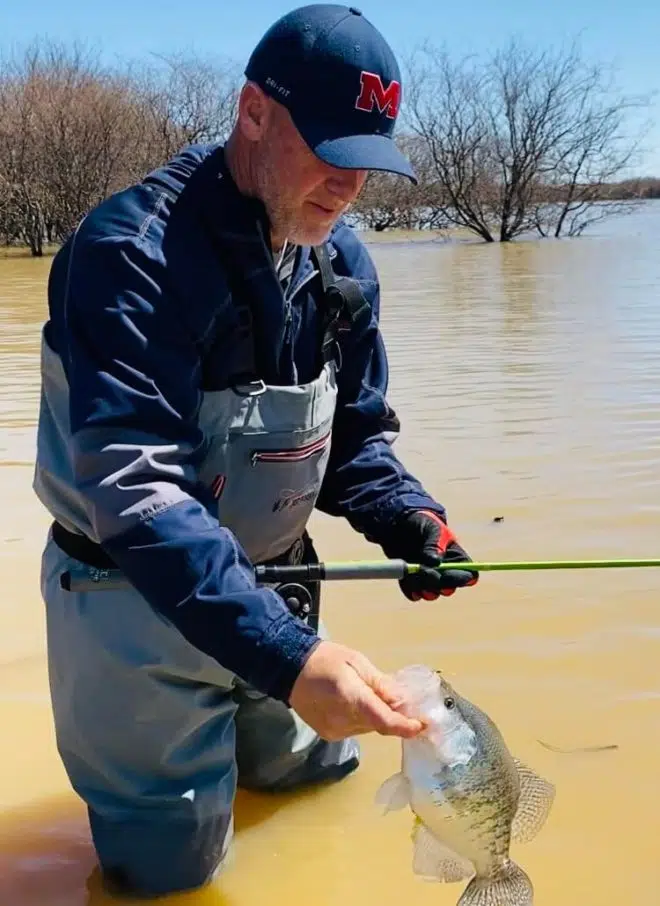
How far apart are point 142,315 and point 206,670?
95 centimetres

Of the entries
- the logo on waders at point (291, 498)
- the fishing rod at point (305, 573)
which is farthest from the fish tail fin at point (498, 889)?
the logo on waders at point (291, 498)

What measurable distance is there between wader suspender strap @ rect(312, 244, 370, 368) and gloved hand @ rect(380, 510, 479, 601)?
54cm

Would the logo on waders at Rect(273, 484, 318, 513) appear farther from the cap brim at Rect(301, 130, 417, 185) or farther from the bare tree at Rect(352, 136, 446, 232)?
the bare tree at Rect(352, 136, 446, 232)

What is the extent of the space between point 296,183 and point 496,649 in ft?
7.42

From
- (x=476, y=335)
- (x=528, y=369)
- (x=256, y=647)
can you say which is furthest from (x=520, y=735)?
(x=476, y=335)

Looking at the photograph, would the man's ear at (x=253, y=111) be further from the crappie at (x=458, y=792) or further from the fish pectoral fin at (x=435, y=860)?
the fish pectoral fin at (x=435, y=860)

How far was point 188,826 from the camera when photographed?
301 centimetres

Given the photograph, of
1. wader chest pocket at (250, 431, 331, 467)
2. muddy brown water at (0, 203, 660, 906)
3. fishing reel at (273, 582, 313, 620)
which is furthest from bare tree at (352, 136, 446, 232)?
wader chest pocket at (250, 431, 331, 467)

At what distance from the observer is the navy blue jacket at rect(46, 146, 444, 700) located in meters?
2.38

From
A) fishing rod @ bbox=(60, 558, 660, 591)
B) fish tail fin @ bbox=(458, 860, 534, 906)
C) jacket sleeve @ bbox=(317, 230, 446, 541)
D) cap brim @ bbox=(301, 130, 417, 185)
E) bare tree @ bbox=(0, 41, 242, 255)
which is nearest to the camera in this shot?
fish tail fin @ bbox=(458, 860, 534, 906)

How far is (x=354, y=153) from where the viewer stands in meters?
2.67

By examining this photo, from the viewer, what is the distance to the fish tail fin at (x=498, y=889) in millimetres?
2541

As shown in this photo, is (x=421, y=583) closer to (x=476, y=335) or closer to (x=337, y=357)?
(x=337, y=357)

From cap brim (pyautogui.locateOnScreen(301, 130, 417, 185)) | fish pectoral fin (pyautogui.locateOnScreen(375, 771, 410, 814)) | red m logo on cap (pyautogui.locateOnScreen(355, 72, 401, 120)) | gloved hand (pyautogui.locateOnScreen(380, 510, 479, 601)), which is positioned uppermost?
red m logo on cap (pyautogui.locateOnScreen(355, 72, 401, 120))
